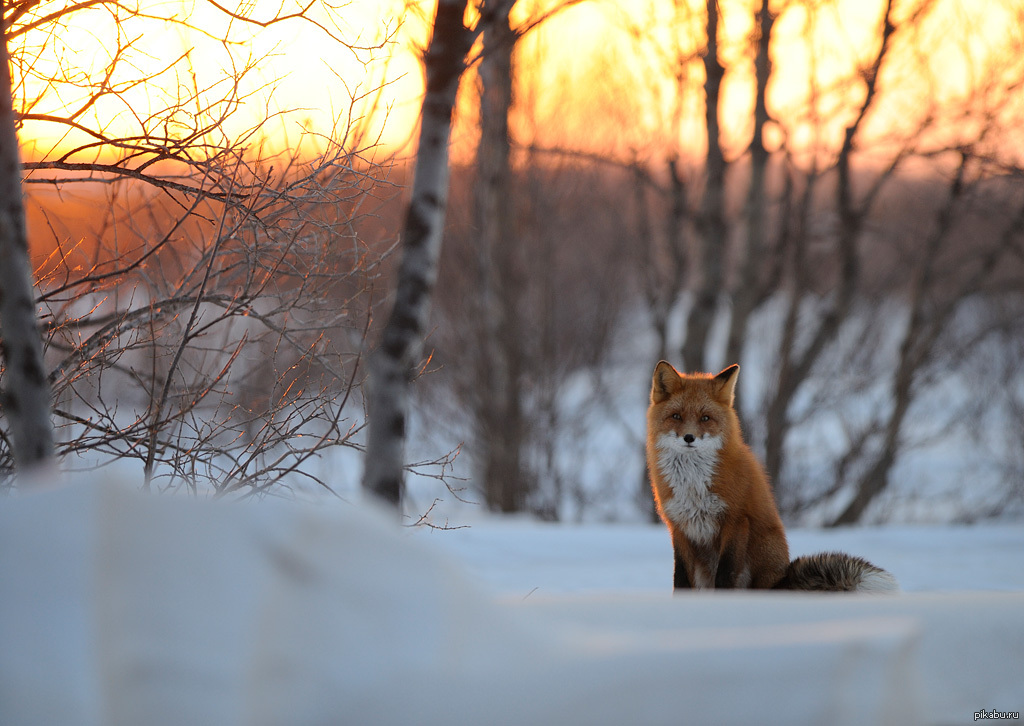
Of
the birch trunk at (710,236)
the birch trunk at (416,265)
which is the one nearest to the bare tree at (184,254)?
the birch trunk at (416,265)

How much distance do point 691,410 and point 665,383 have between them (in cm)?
23

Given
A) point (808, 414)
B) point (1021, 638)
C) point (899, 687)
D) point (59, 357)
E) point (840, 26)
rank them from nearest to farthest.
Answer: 1. point (899, 687)
2. point (1021, 638)
3. point (59, 357)
4. point (840, 26)
5. point (808, 414)

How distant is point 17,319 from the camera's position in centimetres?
289

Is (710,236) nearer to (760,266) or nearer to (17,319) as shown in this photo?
(760,266)

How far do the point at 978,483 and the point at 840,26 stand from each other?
27.6ft

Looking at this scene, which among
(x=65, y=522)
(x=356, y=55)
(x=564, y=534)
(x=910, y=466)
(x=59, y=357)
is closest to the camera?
(x=65, y=522)

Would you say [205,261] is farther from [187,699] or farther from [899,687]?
[899,687]

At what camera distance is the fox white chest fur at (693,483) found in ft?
12.5

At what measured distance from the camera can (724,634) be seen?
1705 mm

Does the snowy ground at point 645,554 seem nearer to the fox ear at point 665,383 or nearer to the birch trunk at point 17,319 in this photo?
the fox ear at point 665,383

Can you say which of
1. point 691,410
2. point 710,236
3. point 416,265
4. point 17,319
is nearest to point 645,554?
point 416,265

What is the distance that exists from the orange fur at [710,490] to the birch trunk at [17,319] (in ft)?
8.92

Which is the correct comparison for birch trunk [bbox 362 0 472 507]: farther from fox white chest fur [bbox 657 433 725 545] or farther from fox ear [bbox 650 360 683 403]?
fox white chest fur [bbox 657 433 725 545]

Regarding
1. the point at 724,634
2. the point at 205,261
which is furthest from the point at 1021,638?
the point at 205,261
